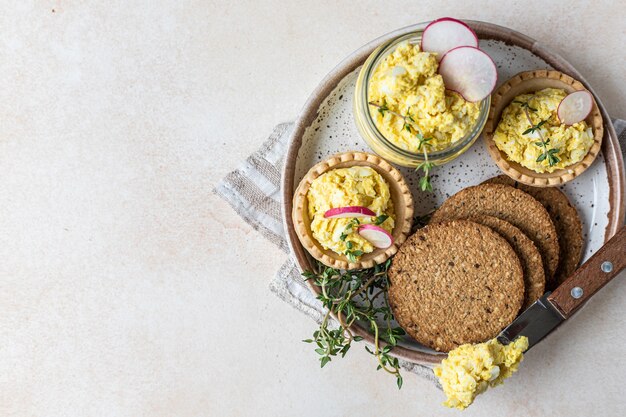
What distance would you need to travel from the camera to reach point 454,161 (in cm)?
302

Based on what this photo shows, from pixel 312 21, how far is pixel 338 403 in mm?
1988

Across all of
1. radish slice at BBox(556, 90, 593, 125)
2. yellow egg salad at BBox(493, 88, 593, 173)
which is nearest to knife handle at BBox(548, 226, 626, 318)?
yellow egg salad at BBox(493, 88, 593, 173)

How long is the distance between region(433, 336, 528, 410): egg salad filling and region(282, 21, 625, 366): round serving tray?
34 centimetres

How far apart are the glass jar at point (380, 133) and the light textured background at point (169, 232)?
55 centimetres

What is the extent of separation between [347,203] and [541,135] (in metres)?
0.88

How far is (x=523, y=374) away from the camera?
327cm

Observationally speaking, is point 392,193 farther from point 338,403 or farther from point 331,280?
point 338,403

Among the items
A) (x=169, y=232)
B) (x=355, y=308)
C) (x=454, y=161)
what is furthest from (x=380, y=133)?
(x=169, y=232)

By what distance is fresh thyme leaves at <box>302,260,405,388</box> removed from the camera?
2.81 m

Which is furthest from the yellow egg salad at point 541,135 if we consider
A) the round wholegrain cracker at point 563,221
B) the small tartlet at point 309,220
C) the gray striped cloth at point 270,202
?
the gray striped cloth at point 270,202

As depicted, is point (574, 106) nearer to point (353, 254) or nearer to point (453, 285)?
point (453, 285)

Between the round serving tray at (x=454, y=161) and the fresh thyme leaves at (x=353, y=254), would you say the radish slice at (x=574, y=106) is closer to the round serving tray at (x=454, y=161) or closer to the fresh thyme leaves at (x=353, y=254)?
the round serving tray at (x=454, y=161)

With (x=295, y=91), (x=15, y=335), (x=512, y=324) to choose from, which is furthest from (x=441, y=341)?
(x=15, y=335)

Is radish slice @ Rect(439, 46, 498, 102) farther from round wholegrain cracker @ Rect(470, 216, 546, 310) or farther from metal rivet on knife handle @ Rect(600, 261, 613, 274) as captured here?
metal rivet on knife handle @ Rect(600, 261, 613, 274)
